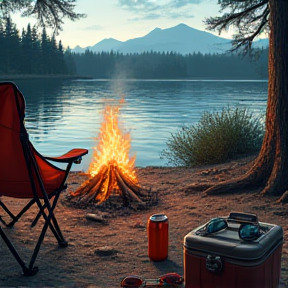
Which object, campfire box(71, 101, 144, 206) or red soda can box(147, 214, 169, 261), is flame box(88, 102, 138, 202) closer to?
campfire box(71, 101, 144, 206)

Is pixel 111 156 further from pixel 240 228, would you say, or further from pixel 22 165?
pixel 240 228

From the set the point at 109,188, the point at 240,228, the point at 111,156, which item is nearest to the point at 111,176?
the point at 109,188

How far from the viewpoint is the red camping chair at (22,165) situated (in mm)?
3758

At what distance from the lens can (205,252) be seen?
9.50 ft

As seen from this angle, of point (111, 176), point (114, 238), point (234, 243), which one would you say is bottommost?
point (114, 238)

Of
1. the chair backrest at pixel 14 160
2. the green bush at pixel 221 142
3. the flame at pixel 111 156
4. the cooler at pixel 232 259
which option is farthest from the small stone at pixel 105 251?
the green bush at pixel 221 142

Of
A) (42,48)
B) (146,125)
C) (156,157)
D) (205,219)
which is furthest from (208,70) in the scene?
(205,219)

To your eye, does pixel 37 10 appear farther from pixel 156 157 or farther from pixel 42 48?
pixel 42 48

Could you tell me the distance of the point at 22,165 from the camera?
4039mm

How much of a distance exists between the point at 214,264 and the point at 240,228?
0.92 ft

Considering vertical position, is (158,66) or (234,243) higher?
(158,66)

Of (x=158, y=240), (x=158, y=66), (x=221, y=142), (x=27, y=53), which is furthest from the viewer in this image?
(x=158, y=66)

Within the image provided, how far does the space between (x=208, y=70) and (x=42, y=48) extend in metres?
69.3

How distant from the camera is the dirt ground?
11.9 ft
